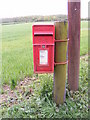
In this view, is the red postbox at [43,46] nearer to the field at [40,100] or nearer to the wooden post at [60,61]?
the wooden post at [60,61]

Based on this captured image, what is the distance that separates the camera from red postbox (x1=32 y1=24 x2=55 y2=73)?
2.45 meters

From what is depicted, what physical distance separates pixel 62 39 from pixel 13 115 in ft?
4.19

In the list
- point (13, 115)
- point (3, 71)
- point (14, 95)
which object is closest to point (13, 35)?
point (3, 71)

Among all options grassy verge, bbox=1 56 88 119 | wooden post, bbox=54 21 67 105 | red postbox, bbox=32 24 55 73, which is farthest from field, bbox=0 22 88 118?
red postbox, bbox=32 24 55 73

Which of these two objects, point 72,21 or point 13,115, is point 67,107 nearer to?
point 13,115

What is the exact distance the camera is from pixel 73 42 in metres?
2.99

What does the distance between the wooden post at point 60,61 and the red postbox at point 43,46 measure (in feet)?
0.44

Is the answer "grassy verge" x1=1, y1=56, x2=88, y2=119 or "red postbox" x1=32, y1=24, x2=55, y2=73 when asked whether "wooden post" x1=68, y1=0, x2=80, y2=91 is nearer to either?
"grassy verge" x1=1, y1=56, x2=88, y2=119

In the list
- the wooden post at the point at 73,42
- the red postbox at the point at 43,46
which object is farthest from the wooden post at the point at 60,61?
the wooden post at the point at 73,42

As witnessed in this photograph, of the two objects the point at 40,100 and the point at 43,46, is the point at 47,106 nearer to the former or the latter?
the point at 40,100

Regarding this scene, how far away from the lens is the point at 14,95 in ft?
10.4

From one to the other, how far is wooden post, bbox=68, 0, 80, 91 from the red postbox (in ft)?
2.02

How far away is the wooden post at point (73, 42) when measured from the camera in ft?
9.52

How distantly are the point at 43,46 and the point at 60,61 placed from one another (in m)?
0.36
